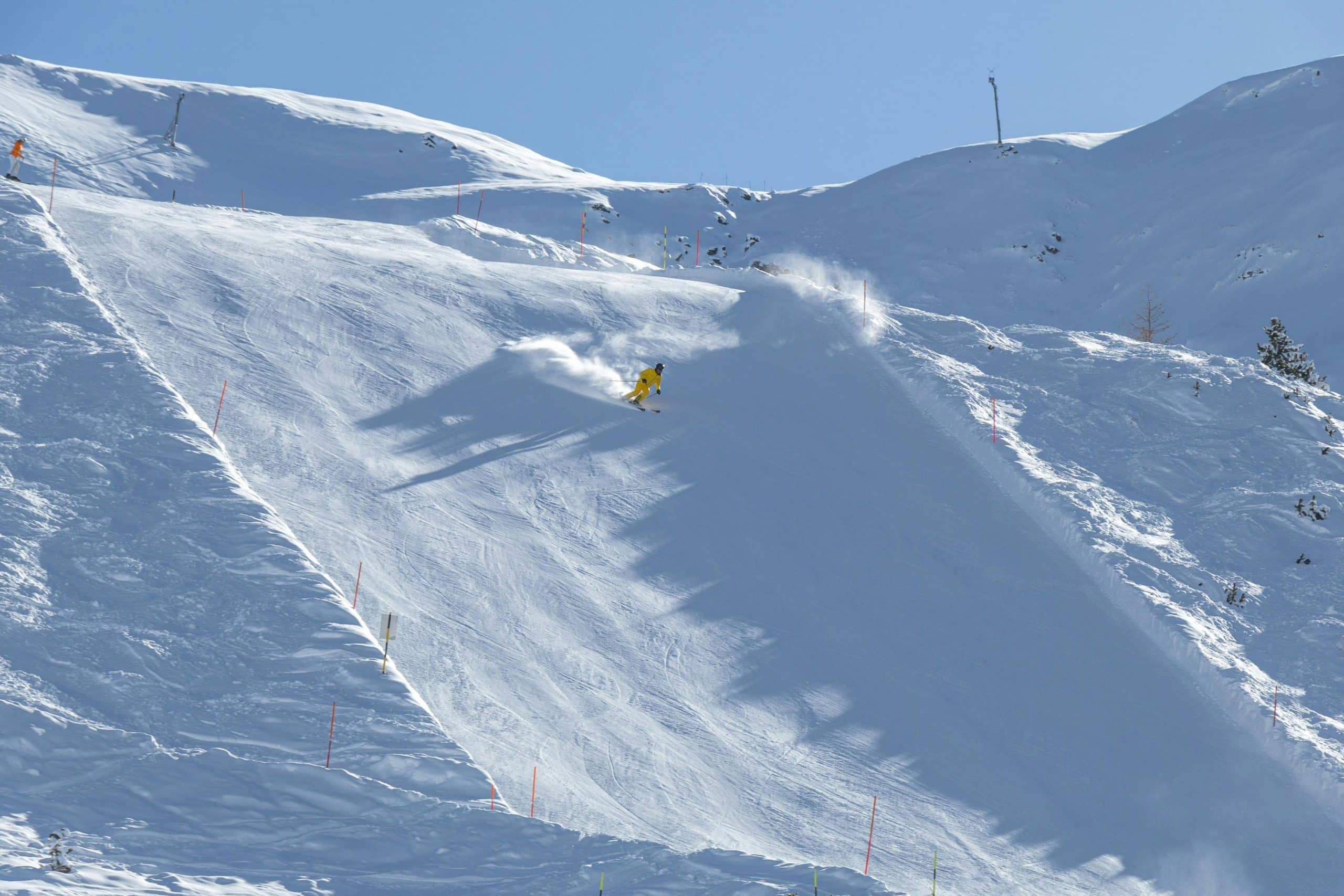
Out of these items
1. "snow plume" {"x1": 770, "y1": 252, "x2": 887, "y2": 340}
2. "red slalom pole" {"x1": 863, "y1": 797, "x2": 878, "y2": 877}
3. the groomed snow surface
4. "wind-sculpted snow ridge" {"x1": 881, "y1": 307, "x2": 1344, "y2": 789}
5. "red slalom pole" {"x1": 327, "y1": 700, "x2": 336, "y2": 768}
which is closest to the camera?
the groomed snow surface

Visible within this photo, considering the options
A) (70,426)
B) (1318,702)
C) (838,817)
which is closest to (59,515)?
(70,426)

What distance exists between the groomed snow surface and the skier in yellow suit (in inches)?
A: 15.4

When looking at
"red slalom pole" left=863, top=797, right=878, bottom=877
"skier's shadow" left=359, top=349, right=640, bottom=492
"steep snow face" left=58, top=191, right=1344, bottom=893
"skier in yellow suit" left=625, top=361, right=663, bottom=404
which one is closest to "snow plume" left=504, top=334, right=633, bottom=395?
"steep snow face" left=58, top=191, right=1344, bottom=893

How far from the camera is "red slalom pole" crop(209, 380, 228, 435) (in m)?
16.2

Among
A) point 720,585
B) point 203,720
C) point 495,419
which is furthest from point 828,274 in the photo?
point 203,720

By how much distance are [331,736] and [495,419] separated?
7943mm

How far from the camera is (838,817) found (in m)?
12.2

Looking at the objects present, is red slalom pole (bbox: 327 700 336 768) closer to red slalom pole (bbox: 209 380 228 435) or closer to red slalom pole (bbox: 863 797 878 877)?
red slalom pole (bbox: 863 797 878 877)

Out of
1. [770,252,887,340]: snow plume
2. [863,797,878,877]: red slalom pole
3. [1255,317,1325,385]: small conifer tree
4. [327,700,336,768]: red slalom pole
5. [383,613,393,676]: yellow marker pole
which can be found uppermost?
[770,252,887,340]: snow plume

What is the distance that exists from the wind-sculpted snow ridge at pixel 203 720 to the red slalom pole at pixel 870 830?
0.91 metres

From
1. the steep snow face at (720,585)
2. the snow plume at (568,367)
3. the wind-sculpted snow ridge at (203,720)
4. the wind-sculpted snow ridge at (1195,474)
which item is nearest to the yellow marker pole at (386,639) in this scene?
the wind-sculpted snow ridge at (203,720)

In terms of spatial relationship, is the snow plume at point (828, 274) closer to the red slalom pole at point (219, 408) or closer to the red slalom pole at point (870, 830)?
the red slalom pole at point (219, 408)

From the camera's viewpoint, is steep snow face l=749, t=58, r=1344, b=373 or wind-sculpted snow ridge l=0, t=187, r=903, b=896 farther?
steep snow face l=749, t=58, r=1344, b=373

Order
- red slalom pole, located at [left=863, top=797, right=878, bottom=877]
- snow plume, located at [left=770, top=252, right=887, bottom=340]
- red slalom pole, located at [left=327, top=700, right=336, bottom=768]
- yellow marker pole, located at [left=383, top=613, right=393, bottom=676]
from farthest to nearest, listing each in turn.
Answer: snow plume, located at [left=770, top=252, right=887, bottom=340]
yellow marker pole, located at [left=383, top=613, right=393, bottom=676]
red slalom pole, located at [left=863, top=797, right=878, bottom=877]
red slalom pole, located at [left=327, top=700, right=336, bottom=768]
